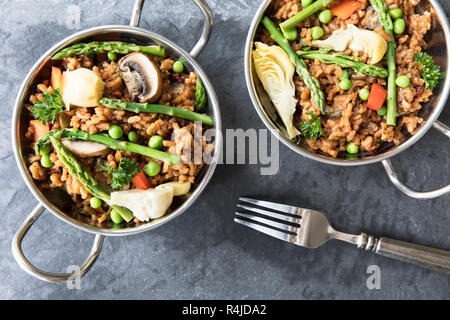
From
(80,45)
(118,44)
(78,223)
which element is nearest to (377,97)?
(118,44)

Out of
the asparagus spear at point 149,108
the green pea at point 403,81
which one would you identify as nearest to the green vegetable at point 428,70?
the green pea at point 403,81

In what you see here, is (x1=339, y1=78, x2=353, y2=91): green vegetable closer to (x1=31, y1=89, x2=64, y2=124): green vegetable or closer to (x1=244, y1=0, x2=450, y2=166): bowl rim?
(x1=244, y1=0, x2=450, y2=166): bowl rim

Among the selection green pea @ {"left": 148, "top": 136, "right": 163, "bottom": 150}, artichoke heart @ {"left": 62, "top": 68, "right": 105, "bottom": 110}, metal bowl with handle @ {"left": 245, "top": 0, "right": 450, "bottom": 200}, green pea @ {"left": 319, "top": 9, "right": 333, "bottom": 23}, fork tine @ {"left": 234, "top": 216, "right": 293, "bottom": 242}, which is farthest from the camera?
fork tine @ {"left": 234, "top": 216, "right": 293, "bottom": 242}

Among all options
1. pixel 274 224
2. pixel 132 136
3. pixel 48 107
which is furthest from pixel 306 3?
pixel 48 107

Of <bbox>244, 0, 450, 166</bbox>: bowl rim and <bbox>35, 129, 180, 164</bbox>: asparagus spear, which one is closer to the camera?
<bbox>35, 129, 180, 164</bbox>: asparagus spear

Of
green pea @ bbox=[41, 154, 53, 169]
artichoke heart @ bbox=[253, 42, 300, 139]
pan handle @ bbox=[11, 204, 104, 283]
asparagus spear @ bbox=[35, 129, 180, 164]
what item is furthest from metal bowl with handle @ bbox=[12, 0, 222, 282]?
artichoke heart @ bbox=[253, 42, 300, 139]
